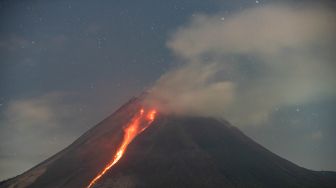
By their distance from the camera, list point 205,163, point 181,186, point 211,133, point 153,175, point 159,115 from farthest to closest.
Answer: point 159,115 → point 211,133 → point 205,163 → point 153,175 → point 181,186

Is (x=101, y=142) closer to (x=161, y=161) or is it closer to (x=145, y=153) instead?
(x=145, y=153)

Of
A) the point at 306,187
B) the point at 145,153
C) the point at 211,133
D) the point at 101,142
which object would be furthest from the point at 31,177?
the point at 306,187

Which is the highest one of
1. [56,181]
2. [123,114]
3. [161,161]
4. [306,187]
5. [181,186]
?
[123,114]

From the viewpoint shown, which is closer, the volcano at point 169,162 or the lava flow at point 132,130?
the volcano at point 169,162

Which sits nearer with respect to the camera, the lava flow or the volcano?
the volcano

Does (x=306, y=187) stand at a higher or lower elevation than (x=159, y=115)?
lower
